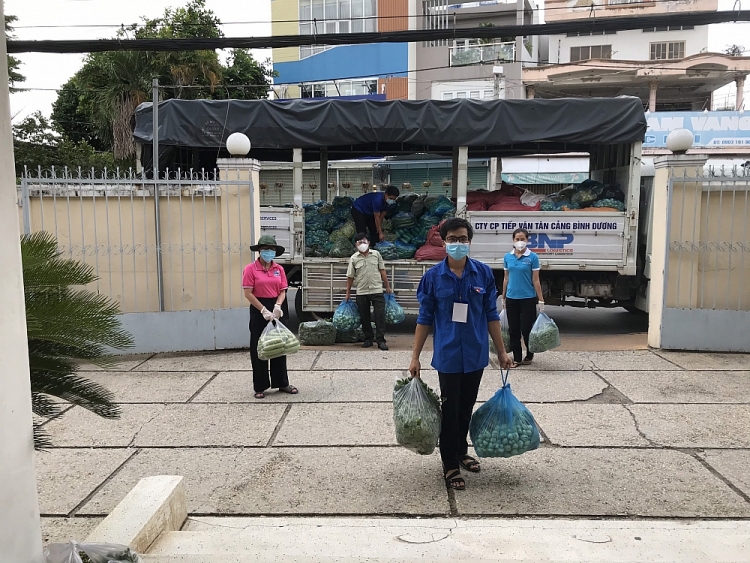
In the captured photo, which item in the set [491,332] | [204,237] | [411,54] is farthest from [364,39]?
[411,54]

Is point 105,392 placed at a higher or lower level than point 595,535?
higher

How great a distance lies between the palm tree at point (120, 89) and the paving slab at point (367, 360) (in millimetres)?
14415

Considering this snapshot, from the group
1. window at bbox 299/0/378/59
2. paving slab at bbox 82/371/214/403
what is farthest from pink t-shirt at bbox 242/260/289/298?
window at bbox 299/0/378/59

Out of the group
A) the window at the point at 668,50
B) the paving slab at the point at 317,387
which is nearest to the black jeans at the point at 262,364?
the paving slab at the point at 317,387

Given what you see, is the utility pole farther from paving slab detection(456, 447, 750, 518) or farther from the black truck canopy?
the black truck canopy

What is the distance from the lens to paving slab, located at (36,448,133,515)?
13.4ft

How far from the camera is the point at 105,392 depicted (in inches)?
119

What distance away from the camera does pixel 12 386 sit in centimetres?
212

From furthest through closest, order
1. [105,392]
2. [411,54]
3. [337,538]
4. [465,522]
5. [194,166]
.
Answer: [411,54] → [194,166] → [465,522] → [337,538] → [105,392]

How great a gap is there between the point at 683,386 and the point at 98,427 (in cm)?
562

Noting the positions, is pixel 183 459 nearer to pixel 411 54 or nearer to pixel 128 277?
pixel 128 277

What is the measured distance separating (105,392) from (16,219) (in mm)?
1137

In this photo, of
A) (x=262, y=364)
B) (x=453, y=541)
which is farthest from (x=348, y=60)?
(x=453, y=541)

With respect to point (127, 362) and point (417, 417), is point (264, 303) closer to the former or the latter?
point (127, 362)
